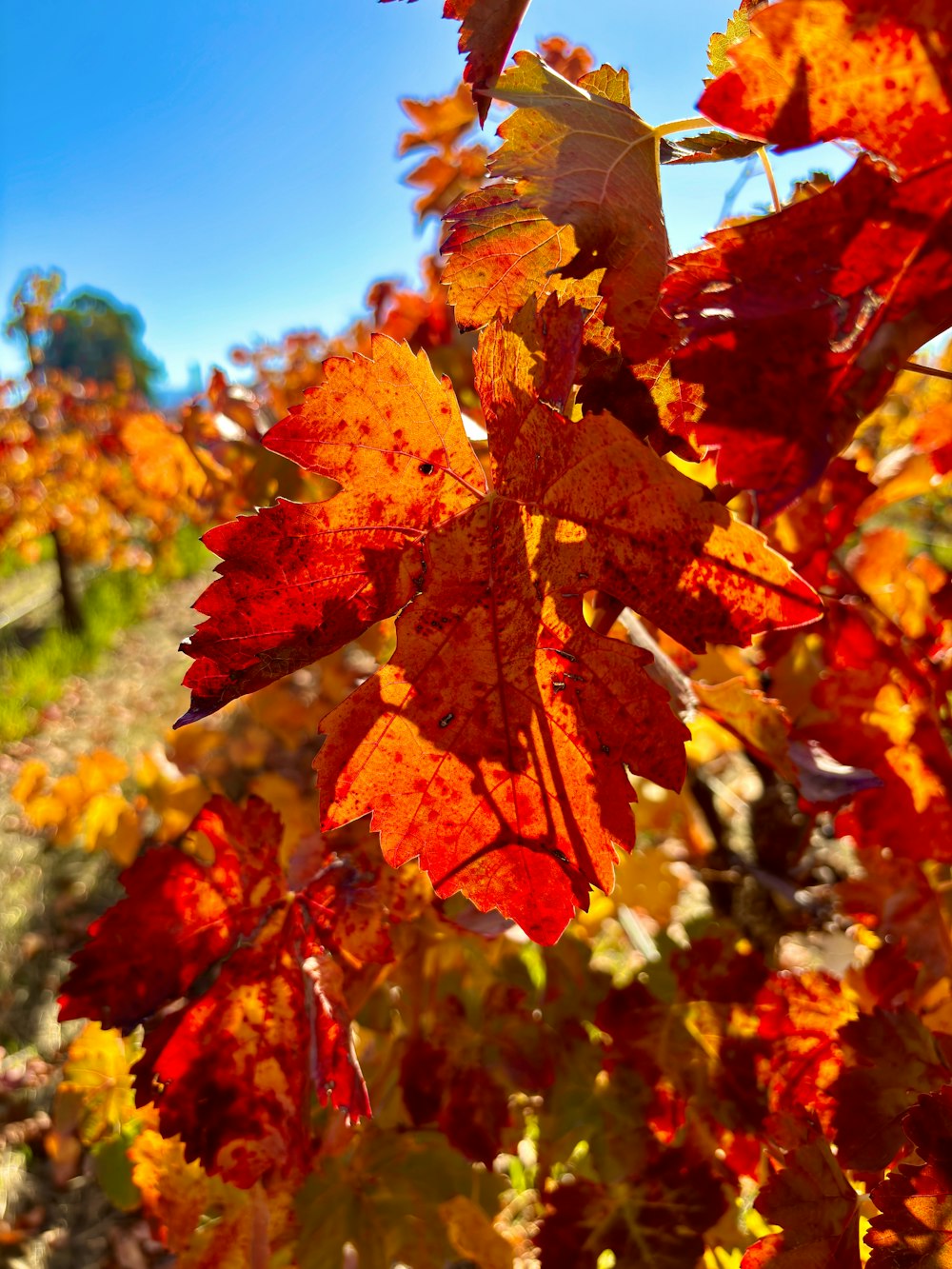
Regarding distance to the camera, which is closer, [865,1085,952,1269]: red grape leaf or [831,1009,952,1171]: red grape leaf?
[865,1085,952,1269]: red grape leaf

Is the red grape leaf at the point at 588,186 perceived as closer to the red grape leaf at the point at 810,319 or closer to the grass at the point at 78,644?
the red grape leaf at the point at 810,319

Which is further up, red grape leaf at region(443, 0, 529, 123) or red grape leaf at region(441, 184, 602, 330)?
red grape leaf at region(443, 0, 529, 123)

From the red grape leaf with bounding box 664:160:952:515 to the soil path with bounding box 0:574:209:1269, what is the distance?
142 cm

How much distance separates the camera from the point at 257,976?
23.4 inches

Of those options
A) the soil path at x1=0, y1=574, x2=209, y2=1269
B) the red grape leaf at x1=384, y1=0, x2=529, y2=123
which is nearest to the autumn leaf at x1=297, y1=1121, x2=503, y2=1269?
the red grape leaf at x1=384, y1=0, x2=529, y2=123

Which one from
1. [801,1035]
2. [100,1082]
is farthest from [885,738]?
[100,1082]

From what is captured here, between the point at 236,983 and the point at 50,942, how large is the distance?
2.63 metres

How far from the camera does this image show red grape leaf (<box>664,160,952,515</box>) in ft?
1.03

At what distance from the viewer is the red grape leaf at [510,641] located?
39 cm

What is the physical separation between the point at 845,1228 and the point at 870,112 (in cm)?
61

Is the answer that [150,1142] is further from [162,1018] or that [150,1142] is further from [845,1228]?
[845,1228]

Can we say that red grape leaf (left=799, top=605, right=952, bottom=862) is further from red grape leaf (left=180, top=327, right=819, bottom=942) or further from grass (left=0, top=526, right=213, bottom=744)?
grass (left=0, top=526, right=213, bottom=744)

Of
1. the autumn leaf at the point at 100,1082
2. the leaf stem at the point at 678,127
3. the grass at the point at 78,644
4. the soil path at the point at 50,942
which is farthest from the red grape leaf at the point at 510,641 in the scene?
the grass at the point at 78,644

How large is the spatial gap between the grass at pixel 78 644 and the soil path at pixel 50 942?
0.12 m
